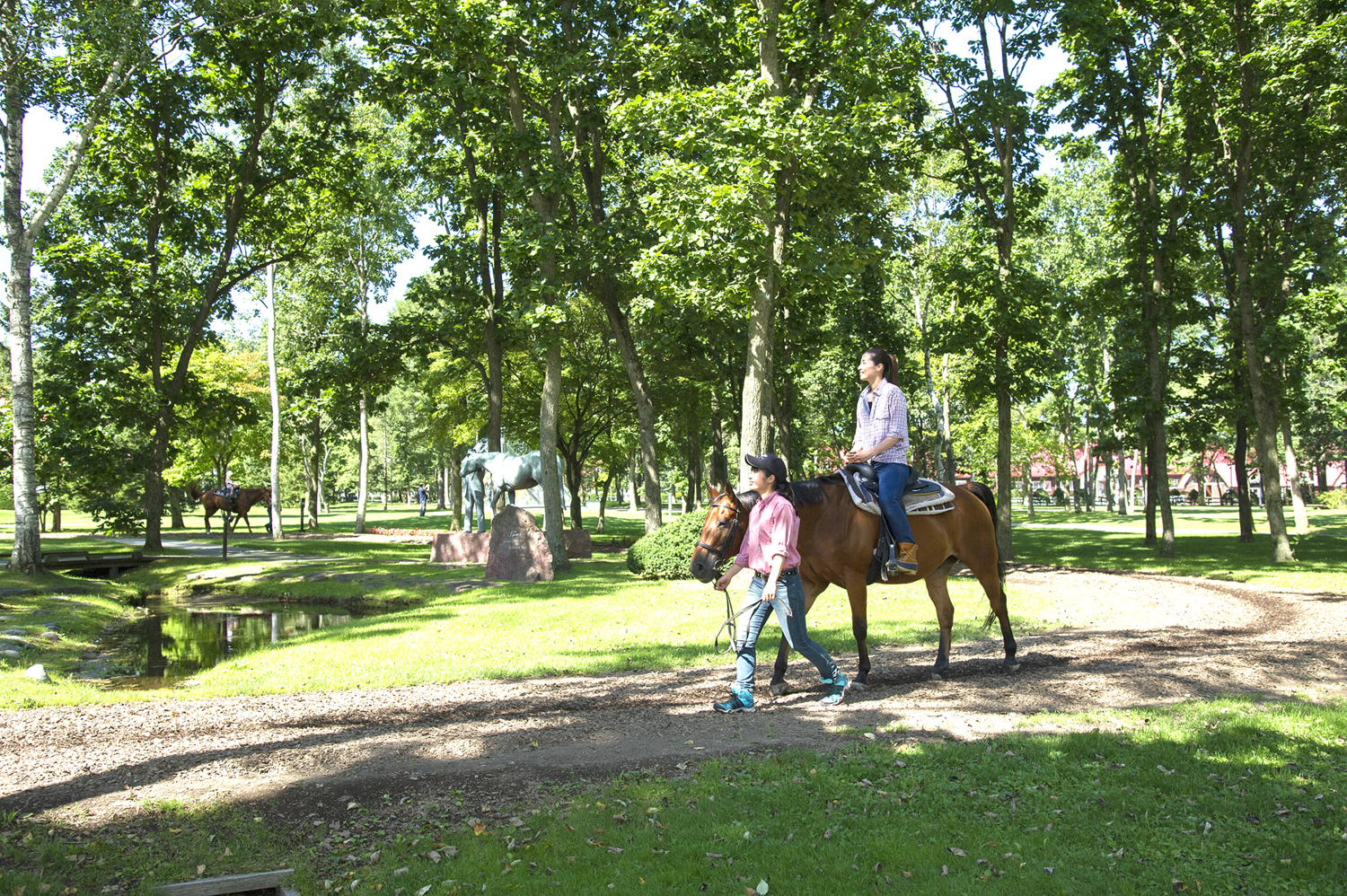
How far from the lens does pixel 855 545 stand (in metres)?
8.25

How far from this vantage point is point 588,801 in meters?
5.64

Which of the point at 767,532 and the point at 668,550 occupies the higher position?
the point at 767,532

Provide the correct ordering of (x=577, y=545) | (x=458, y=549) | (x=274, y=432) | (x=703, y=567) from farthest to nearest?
1. (x=274, y=432)
2. (x=577, y=545)
3. (x=458, y=549)
4. (x=703, y=567)

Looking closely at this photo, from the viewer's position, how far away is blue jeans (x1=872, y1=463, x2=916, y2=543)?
8328 millimetres

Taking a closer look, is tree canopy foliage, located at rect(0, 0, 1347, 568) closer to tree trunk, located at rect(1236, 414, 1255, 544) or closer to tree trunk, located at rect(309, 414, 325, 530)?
tree trunk, located at rect(1236, 414, 1255, 544)

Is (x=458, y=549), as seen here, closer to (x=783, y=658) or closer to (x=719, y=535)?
(x=783, y=658)

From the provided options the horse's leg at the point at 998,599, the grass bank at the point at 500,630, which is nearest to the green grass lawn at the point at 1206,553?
the grass bank at the point at 500,630

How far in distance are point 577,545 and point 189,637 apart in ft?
40.8

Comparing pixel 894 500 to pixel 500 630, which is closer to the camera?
pixel 894 500

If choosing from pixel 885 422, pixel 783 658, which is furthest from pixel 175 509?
pixel 885 422

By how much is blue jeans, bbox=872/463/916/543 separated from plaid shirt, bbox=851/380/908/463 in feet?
0.34

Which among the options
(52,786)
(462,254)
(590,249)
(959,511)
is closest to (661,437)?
(462,254)

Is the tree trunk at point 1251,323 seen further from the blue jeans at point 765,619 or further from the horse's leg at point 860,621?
the blue jeans at point 765,619

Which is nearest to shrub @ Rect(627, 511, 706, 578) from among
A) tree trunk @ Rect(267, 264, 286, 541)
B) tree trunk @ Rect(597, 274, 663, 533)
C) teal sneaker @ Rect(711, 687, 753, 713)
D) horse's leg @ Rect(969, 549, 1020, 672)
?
tree trunk @ Rect(597, 274, 663, 533)
